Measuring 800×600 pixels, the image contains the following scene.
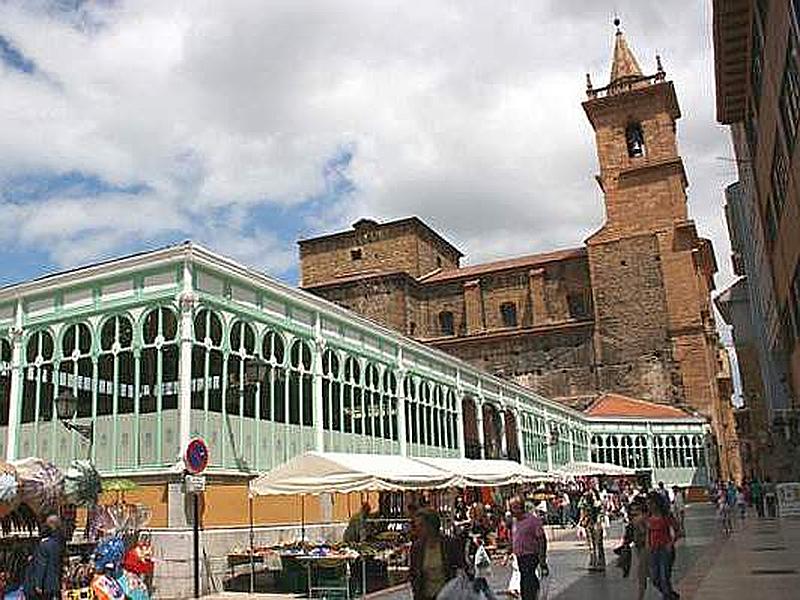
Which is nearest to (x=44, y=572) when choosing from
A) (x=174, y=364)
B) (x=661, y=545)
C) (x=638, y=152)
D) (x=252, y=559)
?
(x=252, y=559)

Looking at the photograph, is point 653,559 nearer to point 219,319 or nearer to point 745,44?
point 219,319

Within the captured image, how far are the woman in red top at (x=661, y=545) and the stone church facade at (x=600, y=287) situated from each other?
42.0 meters

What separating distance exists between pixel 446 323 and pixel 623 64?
23.1 meters

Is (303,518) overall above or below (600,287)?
below

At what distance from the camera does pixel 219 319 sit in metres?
16.8

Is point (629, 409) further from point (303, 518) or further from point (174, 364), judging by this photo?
point (174, 364)

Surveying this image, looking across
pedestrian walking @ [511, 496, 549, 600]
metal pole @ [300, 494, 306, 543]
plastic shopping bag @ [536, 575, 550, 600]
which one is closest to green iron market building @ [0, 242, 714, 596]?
metal pole @ [300, 494, 306, 543]

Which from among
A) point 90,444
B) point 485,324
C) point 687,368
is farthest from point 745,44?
point 485,324

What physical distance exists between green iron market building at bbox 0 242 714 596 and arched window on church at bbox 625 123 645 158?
41301 millimetres

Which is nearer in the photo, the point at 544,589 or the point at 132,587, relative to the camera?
the point at 132,587

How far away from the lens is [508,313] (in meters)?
59.6

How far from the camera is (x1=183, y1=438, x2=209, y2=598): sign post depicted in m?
14.0

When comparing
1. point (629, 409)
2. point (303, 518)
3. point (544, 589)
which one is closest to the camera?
point (544, 589)

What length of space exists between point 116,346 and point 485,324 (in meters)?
43.9
